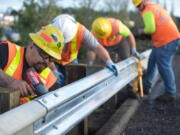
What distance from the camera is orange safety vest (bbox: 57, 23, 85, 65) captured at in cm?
431

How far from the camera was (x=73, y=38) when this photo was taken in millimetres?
4305

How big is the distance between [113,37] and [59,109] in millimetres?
4298

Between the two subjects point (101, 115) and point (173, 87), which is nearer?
point (101, 115)

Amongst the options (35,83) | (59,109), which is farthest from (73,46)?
(59,109)

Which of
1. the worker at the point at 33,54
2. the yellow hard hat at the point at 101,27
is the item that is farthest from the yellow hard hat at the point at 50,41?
the yellow hard hat at the point at 101,27

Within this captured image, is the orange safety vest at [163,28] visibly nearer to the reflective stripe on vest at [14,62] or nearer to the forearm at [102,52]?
the forearm at [102,52]

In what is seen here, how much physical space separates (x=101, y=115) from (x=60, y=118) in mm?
2369

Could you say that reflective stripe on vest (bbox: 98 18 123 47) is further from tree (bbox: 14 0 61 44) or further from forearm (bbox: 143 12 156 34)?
tree (bbox: 14 0 61 44)

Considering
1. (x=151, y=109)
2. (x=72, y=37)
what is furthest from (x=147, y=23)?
(x=72, y=37)

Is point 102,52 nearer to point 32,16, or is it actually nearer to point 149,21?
point 149,21

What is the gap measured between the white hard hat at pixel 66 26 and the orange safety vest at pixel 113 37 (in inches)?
82.2

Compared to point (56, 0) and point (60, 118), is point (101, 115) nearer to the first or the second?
point (60, 118)

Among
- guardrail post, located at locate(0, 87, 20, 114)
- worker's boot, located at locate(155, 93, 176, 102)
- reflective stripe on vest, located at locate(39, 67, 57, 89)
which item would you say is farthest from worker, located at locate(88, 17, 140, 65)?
guardrail post, located at locate(0, 87, 20, 114)

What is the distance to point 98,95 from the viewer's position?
332 cm
